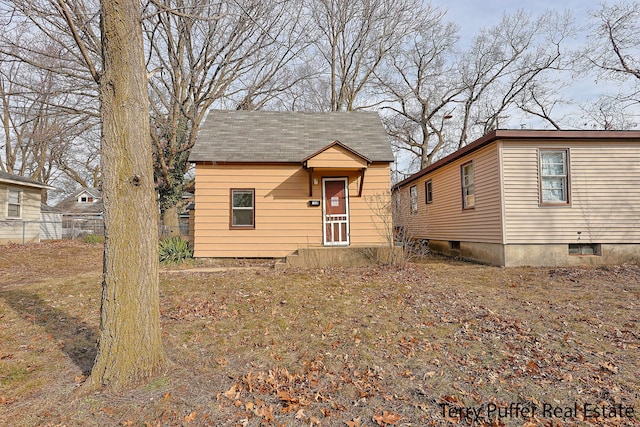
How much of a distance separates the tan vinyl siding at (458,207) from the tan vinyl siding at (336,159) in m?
1.95

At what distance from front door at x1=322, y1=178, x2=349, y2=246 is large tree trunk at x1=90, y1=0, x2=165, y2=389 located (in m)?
7.47

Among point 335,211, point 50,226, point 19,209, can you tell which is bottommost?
point 50,226

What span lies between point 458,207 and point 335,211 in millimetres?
4405

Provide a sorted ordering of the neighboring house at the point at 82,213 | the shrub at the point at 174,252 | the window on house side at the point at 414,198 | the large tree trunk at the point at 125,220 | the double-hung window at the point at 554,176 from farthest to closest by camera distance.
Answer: the neighboring house at the point at 82,213 → the window on house side at the point at 414,198 → the shrub at the point at 174,252 → the double-hung window at the point at 554,176 → the large tree trunk at the point at 125,220

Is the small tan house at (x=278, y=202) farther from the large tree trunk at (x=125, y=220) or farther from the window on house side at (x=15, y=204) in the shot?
the window on house side at (x=15, y=204)

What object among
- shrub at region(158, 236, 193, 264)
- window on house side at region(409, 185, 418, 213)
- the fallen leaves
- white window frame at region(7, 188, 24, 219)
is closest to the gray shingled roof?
shrub at region(158, 236, 193, 264)

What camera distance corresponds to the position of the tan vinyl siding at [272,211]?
34.1 feet

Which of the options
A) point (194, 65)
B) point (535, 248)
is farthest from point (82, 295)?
point (194, 65)

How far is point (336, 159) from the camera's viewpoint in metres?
9.70

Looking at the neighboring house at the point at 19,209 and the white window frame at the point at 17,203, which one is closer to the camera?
the neighboring house at the point at 19,209

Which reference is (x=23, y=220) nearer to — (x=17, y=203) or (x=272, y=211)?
(x=17, y=203)

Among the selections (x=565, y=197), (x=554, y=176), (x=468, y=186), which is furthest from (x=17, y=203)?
(x=565, y=197)

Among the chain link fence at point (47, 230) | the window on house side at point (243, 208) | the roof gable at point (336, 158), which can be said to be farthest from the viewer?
the chain link fence at point (47, 230)

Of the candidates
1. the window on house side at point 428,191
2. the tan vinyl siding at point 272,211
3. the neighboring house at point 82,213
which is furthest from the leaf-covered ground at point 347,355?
the neighboring house at point 82,213
